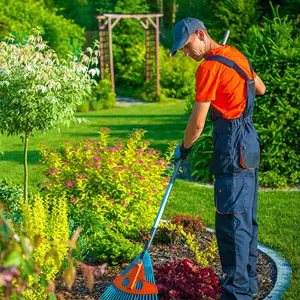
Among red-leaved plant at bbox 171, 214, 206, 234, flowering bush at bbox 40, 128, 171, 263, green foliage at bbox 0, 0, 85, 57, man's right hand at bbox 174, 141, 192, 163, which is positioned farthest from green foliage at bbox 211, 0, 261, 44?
man's right hand at bbox 174, 141, 192, 163

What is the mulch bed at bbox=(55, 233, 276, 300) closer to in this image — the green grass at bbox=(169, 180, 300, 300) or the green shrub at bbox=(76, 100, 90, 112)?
the green grass at bbox=(169, 180, 300, 300)

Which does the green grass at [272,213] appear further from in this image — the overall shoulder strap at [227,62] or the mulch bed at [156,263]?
the overall shoulder strap at [227,62]

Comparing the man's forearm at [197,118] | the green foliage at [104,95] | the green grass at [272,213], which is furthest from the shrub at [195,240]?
the green foliage at [104,95]

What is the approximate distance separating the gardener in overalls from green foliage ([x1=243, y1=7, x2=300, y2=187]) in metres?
3.97

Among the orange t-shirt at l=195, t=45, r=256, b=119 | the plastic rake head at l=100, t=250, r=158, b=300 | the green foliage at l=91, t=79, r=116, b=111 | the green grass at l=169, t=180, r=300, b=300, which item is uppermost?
the orange t-shirt at l=195, t=45, r=256, b=119

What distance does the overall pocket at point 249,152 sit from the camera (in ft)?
14.0

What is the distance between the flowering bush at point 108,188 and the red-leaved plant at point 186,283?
2.57ft

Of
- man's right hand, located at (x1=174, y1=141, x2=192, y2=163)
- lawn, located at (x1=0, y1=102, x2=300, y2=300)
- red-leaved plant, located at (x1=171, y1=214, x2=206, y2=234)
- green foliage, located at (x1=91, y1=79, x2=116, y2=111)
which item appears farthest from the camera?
green foliage, located at (x1=91, y1=79, x2=116, y2=111)

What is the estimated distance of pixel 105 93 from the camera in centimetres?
1942

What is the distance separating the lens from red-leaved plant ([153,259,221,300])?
4.59m

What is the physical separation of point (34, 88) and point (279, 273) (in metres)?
2.73

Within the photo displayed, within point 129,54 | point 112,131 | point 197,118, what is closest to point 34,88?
point 197,118

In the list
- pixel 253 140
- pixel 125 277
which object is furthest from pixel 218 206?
pixel 125 277

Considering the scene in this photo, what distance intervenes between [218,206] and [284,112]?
4305mm
